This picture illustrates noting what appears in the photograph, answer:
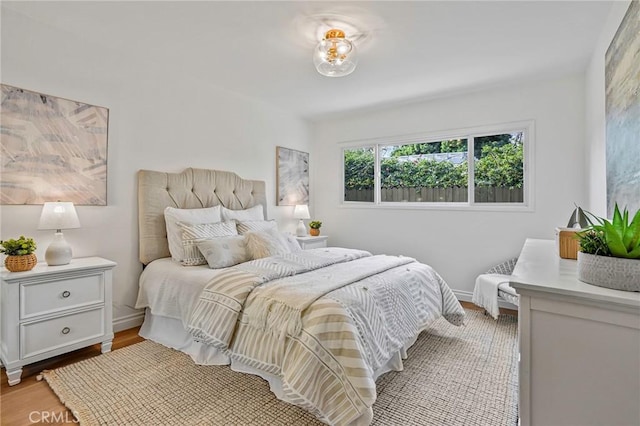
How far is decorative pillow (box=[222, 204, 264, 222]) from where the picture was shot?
346cm

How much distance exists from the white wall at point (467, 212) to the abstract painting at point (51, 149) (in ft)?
10.2

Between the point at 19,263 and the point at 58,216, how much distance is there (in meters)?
0.37

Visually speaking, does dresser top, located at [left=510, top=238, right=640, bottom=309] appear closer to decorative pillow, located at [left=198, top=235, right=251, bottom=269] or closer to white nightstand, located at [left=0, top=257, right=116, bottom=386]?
decorative pillow, located at [left=198, top=235, right=251, bottom=269]

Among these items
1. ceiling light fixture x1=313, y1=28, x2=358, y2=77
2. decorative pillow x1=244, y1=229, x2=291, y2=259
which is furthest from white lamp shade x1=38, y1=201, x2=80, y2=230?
ceiling light fixture x1=313, y1=28, x2=358, y2=77

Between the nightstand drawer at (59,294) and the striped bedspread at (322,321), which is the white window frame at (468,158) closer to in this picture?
the striped bedspread at (322,321)

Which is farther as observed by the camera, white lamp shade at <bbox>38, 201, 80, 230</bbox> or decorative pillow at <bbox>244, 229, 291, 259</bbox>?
decorative pillow at <bbox>244, 229, 291, 259</bbox>

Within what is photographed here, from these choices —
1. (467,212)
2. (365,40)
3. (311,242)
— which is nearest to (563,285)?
(365,40)

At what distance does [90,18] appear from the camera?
7.74ft

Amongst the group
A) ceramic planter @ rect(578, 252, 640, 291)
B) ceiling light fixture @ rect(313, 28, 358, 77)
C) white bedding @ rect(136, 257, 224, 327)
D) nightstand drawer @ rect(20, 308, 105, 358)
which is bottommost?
nightstand drawer @ rect(20, 308, 105, 358)

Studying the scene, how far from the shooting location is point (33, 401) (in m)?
1.86

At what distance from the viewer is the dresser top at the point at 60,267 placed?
204 cm

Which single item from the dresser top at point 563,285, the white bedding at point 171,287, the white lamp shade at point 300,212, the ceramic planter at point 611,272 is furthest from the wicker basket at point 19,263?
the ceramic planter at point 611,272

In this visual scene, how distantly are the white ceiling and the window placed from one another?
686 mm

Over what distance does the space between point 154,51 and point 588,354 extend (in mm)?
3508
